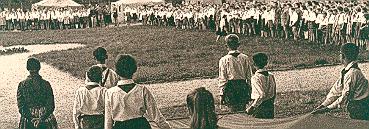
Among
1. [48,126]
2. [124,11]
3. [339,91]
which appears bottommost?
[48,126]

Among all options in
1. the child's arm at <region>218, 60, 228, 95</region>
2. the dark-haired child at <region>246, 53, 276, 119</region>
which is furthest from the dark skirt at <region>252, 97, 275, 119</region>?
the child's arm at <region>218, 60, 228, 95</region>

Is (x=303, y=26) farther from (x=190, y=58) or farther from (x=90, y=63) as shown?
(x=90, y=63)

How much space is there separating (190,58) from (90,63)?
3.76ft

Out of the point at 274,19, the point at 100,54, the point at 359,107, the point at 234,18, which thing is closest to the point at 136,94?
the point at 100,54

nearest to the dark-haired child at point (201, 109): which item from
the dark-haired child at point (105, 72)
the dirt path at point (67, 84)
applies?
the dark-haired child at point (105, 72)

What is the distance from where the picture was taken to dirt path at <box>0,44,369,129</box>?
605cm

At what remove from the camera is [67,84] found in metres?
6.35

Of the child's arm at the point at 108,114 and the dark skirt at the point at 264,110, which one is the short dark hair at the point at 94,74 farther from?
the dark skirt at the point at 264,110

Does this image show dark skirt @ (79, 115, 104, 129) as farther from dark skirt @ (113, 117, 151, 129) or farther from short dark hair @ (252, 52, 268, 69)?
short dark hair @ (252, 52, 268, 69)

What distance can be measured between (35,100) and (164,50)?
179 centimetres

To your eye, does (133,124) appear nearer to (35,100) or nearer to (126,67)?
(126,67)

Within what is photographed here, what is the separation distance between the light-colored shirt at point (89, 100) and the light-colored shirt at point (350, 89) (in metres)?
1.87

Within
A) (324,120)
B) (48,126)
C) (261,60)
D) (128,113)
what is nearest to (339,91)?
(324,120)

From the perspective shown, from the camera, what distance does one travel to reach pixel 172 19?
820 cm
